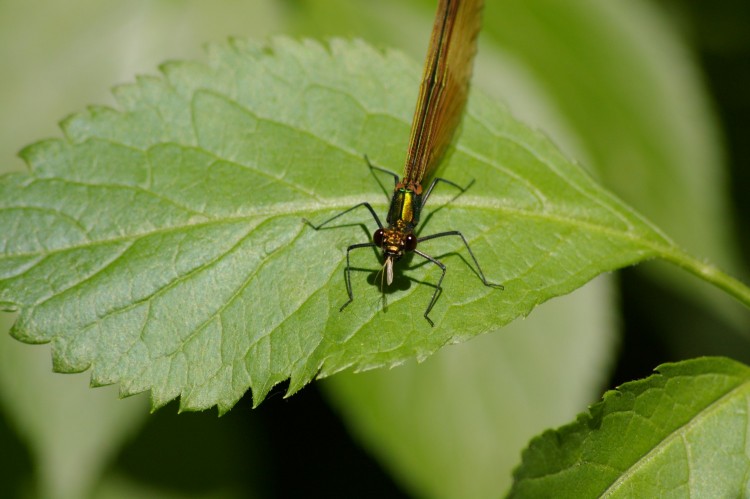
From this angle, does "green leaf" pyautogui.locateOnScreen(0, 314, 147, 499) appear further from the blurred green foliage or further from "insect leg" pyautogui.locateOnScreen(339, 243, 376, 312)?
"insect leg" pyautogui.locateOnScreen(339, 243, 376, 312)

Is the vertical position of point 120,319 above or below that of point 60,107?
below

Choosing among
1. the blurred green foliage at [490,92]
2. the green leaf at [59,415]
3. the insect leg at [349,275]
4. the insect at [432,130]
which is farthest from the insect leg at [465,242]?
the green leaf at [59,415]

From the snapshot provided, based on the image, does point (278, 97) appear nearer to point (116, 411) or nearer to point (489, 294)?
point (489, 294)

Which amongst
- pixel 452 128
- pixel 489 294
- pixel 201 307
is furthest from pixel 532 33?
pixel 201 307

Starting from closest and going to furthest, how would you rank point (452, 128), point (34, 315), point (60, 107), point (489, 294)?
point (34, 315) < point (489, 294) < point (452, 128) < point (60, 107)

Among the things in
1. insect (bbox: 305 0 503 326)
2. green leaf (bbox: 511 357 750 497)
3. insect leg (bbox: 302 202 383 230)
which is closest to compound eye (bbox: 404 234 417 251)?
insect (bbox: 305 0 503 326)

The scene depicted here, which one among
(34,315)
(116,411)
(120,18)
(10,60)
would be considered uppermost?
(120,18)
